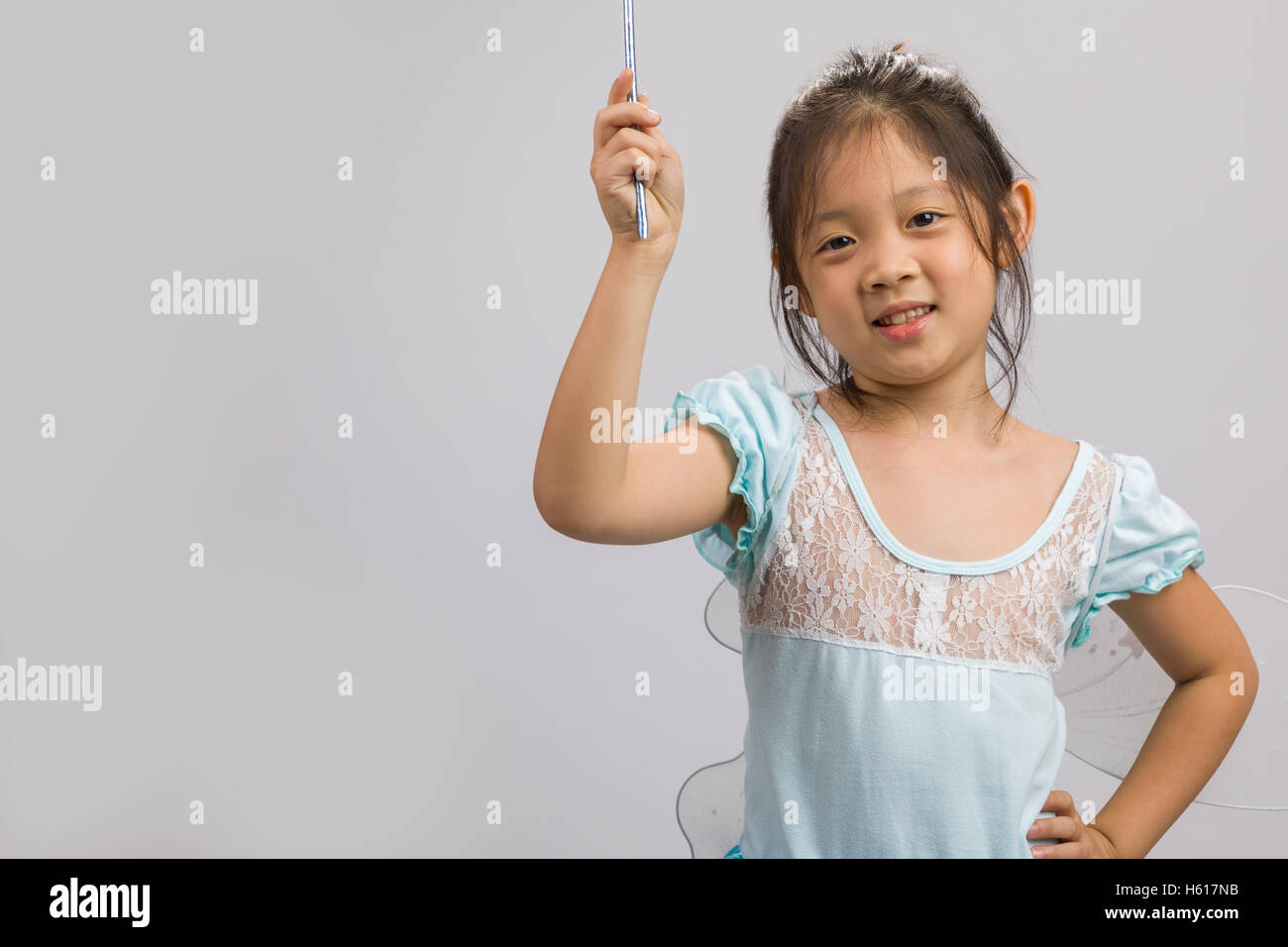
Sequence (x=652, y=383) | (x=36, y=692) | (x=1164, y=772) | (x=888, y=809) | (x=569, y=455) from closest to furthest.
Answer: (x=569, y=455), (x=888, y=809), (x=1164, y=772), (x=652, y=383), (x=36, y=692)

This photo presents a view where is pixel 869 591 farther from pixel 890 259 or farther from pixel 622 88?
pixel 622 88

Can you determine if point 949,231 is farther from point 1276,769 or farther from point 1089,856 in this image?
point 1276,769

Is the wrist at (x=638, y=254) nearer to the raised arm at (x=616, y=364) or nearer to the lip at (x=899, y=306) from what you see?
the raised arm at (x=616, y=364)

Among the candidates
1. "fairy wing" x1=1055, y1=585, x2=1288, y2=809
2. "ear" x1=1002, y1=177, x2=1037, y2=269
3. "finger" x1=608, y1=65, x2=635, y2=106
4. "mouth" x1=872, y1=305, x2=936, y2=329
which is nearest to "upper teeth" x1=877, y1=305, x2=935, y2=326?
"mouth" x1=872, y1=305, x2=936, y2=329

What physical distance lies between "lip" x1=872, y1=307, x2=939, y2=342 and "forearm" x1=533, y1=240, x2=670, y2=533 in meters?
0.21

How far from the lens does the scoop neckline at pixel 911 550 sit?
870mm

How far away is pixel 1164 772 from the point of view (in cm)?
103

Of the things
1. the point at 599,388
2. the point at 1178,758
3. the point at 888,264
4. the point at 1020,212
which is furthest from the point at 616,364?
the point at 1178,758

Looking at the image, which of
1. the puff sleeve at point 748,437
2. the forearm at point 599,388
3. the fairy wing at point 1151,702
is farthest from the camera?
the fairy wing at point 1151,702

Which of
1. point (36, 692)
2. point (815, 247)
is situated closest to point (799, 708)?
point (815, 247)

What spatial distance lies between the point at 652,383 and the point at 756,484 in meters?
0.64

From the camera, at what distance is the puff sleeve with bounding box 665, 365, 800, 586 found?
0.84 meters

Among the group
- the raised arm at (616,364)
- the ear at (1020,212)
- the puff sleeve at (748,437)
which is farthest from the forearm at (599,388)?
the ear at (1020,212)

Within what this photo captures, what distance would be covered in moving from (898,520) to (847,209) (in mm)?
212
